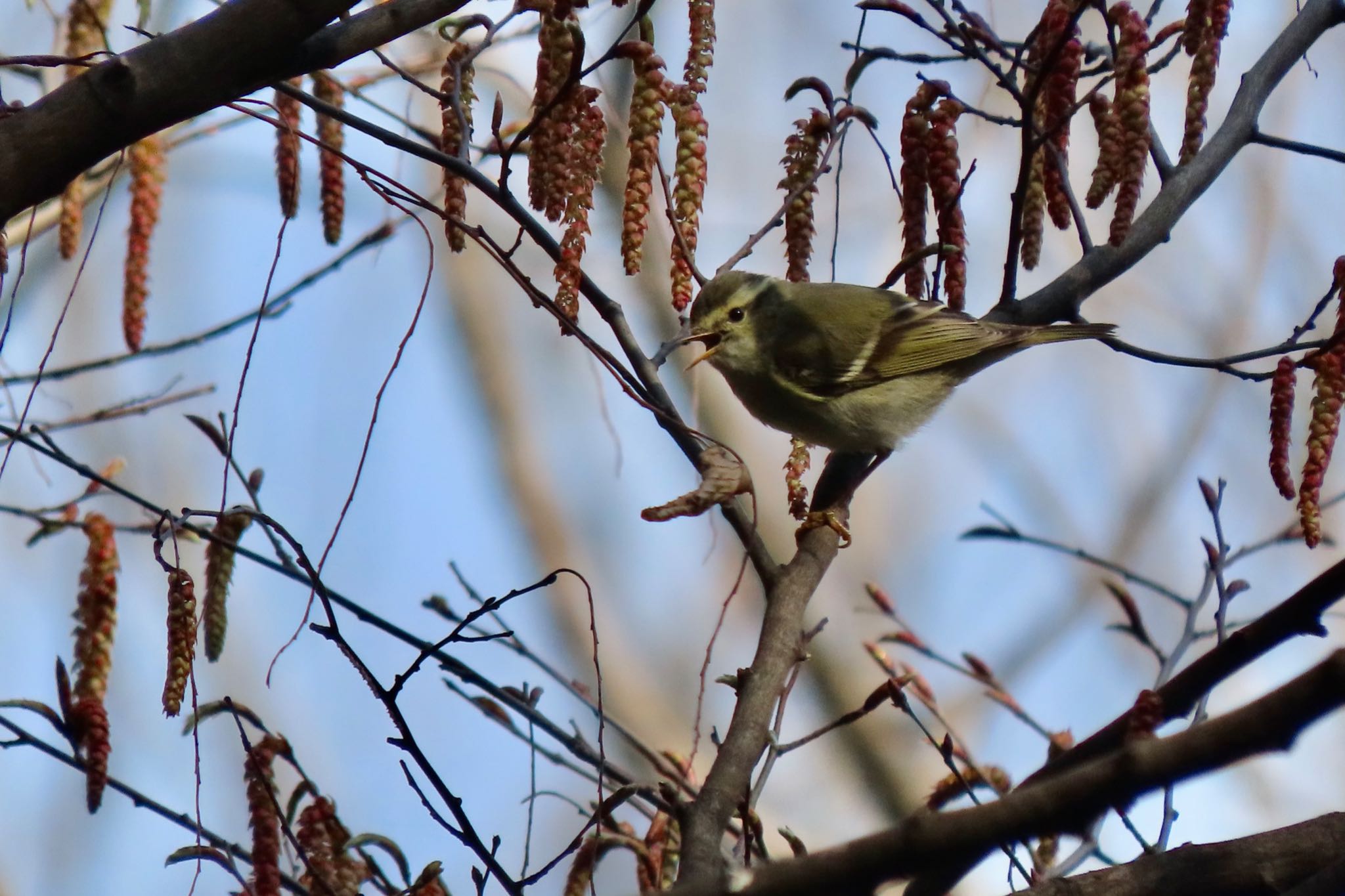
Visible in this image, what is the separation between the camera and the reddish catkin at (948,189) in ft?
9.71

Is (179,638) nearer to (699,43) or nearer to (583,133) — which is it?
(583,133)

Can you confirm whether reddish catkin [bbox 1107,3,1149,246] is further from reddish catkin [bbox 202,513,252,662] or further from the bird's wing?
reddish catkin [bbox 202,513,252,662]

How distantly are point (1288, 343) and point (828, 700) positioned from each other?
22.9ft

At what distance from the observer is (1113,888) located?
188 centimetres

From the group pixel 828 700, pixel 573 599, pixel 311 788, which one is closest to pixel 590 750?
pixel 311 788

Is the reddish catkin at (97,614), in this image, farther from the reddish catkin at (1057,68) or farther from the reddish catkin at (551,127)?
the reddish catkin at (1057,68)

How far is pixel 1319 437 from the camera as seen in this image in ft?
7.92

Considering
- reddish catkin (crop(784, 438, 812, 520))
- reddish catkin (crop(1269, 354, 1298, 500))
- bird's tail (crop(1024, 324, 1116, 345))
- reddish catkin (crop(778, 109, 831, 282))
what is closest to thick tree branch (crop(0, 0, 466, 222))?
reddish catkin (crop(778, 109, 831, 282))

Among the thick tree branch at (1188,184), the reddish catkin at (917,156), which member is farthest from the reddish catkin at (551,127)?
the thick tree branch at (1188,184)

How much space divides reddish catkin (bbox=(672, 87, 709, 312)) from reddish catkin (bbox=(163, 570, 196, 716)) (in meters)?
0.95

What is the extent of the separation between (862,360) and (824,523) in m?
1.30

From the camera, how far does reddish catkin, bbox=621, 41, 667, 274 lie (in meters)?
2.16

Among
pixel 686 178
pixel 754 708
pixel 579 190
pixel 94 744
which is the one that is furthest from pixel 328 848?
pixel 686 178

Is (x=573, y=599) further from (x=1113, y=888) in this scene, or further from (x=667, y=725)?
(x=1113, y=888)
